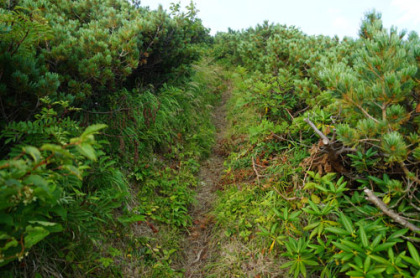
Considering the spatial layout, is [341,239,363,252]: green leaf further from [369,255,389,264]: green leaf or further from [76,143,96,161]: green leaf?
[76,143,96,161]: green leaf

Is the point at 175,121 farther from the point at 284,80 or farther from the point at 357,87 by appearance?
the point at 357,87

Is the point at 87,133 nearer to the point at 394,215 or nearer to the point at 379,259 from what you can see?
the point at 379,259

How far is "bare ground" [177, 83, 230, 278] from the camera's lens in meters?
3.33

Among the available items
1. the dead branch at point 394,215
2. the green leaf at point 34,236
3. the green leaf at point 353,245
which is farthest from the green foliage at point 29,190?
the dead branch at point 394,215

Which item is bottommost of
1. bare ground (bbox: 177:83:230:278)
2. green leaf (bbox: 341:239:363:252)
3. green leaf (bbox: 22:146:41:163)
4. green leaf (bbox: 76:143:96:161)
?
bare ground (bbox: 177:83:230:278)

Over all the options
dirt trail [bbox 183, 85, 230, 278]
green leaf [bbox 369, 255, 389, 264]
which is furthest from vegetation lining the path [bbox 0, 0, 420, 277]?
dirt trail [bbox 183, 85, 230, 278]

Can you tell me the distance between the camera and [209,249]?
3467 millimetres

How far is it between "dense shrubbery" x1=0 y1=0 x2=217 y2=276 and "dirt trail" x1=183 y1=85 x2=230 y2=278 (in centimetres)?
24

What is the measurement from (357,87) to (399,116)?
0.43 m

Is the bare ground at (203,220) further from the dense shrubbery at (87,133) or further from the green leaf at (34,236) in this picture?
the green leaf at (34,236)

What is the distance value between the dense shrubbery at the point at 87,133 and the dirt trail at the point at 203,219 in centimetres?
24

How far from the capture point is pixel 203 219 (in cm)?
402

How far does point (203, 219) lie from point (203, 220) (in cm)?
7

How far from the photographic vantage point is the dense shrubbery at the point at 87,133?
1.57 m
